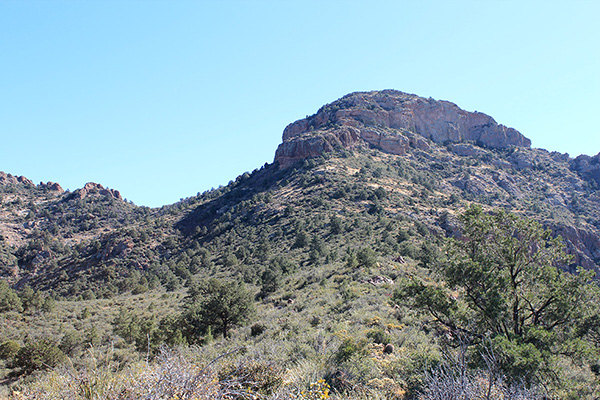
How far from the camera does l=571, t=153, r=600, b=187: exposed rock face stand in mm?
88525

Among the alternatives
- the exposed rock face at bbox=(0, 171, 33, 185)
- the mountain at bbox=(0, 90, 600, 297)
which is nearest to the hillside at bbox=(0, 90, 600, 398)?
the mountain at bbox=(0, 90, 600, 297)

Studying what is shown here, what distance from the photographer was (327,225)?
45.0m

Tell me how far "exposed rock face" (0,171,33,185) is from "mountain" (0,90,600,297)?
39 centimetres

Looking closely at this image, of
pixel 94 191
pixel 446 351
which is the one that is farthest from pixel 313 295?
pixel 94 191

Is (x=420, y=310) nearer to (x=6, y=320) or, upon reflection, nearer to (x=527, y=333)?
(x=527, y=333)

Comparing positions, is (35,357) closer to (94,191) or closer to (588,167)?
(94,191)

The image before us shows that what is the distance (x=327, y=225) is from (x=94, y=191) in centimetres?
7678

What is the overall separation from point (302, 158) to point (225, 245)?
30.6 m

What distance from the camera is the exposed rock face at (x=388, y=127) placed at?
252 feet

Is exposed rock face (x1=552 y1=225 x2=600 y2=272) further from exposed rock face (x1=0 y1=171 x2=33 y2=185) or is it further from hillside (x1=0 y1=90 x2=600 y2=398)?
exposed rock face (x1=0 y1=171 x2=33 y2=185)

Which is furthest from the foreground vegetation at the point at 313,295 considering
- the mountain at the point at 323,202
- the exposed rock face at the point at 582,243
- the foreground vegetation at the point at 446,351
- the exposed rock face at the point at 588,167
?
the exposed rock face at the point at 588,167

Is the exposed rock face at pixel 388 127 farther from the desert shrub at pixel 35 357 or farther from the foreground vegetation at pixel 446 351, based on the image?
the foreground vegetation at pixel 446 351

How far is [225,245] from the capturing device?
50312 mm

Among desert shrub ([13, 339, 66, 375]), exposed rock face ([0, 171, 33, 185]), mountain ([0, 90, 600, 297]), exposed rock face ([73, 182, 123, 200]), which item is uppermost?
exposed rock face ([0, 171, 33, 185])
